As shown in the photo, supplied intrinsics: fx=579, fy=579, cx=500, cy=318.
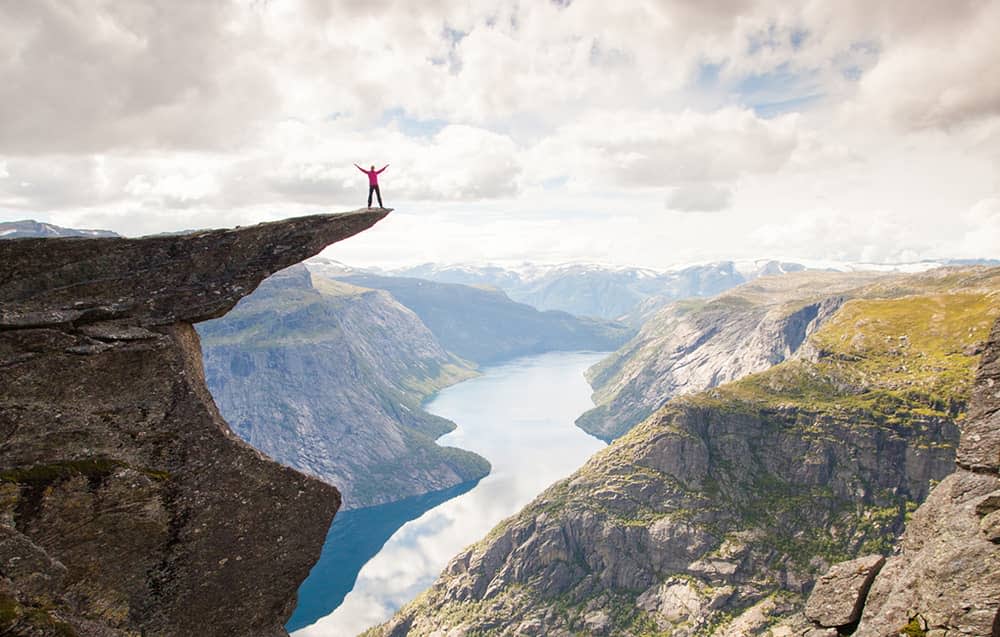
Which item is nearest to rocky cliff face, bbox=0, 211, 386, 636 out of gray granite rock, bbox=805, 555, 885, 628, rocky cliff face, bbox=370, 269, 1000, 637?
gray granite rock, bbox=805, 555, 885, 628

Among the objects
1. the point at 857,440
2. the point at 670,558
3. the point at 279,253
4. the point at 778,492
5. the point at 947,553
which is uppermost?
the point at 279,253

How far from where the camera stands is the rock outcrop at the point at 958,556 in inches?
810

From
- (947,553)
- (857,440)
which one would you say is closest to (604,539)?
(857,440)

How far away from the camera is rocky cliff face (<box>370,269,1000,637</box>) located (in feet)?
446

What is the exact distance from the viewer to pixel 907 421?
5920 inches

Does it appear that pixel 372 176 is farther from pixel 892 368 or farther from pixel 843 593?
pixel 892 368

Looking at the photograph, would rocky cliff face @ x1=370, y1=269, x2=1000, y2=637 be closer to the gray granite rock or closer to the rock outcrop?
the gray granite rock

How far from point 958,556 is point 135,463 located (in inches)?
1224

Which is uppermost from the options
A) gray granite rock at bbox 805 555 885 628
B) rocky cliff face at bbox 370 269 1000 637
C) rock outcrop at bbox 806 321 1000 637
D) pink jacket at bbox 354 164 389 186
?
pink jacket at bbox 354 164 389 186

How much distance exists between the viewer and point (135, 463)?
21.2m

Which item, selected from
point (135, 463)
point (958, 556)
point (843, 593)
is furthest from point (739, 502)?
point (135, 463)

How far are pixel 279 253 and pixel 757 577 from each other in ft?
468

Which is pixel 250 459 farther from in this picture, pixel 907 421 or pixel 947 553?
pixel 907 421

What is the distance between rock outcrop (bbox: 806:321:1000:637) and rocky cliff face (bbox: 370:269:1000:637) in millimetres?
110584
